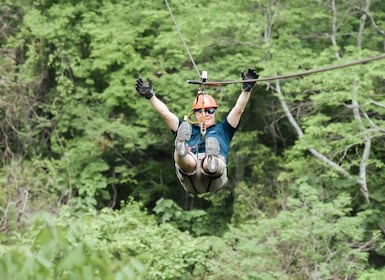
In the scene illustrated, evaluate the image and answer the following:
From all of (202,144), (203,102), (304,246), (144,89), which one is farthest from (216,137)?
(304,246)

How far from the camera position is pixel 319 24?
11398 millimetres

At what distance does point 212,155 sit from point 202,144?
1.13 feet

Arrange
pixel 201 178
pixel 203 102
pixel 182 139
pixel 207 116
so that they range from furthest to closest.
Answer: pixel 207 116, pixel 203 102, pixel 201 178, pixel 182 139

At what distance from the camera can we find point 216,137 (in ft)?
16.4

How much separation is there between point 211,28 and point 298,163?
7.45 ft

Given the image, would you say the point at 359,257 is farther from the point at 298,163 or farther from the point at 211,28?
the point at 211,28

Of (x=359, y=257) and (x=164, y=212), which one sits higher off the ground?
(x=359, y=257)

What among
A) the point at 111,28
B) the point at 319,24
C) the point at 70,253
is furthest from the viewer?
the point at 111,28

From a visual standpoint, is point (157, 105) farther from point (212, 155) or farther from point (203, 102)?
point (212, 155)

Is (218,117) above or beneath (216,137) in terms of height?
beneath

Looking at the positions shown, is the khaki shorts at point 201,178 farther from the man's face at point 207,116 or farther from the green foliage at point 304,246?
the green foliage at point 304,246

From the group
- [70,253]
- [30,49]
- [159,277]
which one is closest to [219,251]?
[159,277]

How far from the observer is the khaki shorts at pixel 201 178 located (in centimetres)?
480

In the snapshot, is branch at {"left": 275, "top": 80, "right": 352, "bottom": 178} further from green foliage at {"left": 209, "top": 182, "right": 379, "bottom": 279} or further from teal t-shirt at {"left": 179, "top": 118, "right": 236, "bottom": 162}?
teal t-shirt at {"left": 179, "top": 118, "right": 236, "bottom": 162}
